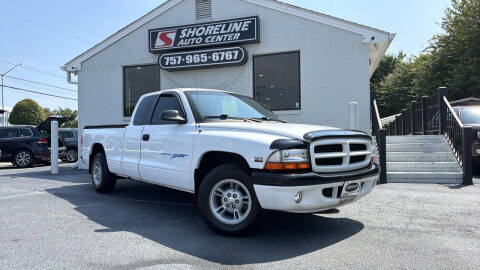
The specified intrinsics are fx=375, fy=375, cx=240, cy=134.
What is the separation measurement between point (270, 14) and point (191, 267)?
8.64 m

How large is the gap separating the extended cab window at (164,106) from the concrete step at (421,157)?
6.26 meters

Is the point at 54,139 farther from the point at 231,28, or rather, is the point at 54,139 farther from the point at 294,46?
the point at 294,46

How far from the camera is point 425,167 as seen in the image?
887cm

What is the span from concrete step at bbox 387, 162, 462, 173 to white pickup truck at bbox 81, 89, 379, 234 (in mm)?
4663

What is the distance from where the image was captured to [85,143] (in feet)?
25.6

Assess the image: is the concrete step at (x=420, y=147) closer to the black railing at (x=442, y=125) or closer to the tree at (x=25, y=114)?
the black railing at (x=442, y=125)

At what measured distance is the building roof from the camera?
9.54 metres

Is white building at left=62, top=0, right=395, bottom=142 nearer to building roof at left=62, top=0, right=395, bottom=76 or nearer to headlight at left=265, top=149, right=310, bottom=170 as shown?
building roof at left=62, top=0, right=395, bottom=76

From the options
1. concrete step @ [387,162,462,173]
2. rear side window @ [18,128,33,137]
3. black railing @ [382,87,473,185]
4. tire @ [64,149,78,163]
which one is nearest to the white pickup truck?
concrete step @ [387,162,462,173]

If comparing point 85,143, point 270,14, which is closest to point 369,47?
point 270,14

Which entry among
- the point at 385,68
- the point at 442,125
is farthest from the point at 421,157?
the point at 385,68

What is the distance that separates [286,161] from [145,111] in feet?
10.1

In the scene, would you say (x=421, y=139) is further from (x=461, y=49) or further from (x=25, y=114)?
(x=25, y=114)

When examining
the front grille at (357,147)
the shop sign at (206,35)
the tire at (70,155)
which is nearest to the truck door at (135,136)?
the front grille at (357,147)
